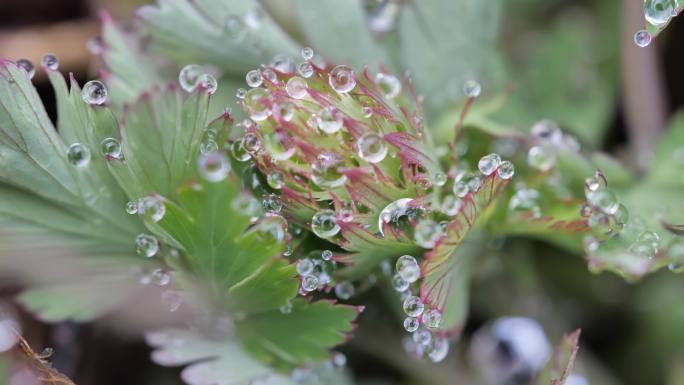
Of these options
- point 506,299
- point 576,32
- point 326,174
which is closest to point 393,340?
point 506,299

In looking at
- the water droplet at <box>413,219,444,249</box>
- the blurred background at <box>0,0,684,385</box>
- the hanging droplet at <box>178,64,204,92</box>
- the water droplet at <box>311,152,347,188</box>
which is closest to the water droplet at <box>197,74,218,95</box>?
the hanging droplet at <box>178,64,204,92</box>

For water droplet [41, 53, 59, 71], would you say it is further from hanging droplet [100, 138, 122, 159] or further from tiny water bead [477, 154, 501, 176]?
tiny water bead [477, 154, 501, 176]

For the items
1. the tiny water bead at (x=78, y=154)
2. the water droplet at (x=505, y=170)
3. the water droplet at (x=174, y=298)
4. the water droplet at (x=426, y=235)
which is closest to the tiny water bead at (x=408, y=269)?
the water droplet at (x=426, y=235)

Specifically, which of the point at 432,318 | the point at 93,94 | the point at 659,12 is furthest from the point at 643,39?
the point at 93,94

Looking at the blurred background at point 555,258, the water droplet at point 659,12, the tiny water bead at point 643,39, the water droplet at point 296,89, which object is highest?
the water droplet at point 659,12

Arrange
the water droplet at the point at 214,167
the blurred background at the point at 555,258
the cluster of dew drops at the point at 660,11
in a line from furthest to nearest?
the blurred background at the point at 555,258, the cluster of dew drops at the point at 660,11, the water droplet at the point at 214,167

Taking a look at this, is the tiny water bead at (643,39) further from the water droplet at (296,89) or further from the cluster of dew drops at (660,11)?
the water droplet at (296,89)

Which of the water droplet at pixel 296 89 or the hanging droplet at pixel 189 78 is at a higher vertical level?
the water droplet at pixel 296 89
